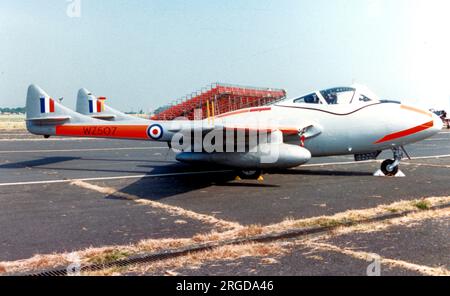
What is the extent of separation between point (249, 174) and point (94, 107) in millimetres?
9604

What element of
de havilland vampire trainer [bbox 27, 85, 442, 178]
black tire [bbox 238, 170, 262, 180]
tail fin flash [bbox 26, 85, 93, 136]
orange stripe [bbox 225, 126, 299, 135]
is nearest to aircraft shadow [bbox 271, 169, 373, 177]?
de havilland vampire trainer [bbox 27, 85, 442, 178]

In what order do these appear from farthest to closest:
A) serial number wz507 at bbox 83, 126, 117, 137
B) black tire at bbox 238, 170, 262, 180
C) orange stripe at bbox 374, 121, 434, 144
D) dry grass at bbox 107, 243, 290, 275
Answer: serial number wz507 at bbox 83, 126, 117, 137, black tire at bbox 238, 170, 262, 180, orange stripe at bbox 374, 121, 434, 144, dry grass at bbox 107, 243, 290, 275

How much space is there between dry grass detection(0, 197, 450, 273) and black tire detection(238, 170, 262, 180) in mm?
4375

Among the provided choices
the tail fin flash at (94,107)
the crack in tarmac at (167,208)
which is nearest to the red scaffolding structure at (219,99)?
the tail fin flash at (94,107)

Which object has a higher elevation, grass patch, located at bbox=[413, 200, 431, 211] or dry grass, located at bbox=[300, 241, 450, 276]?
grass patch, located at bbox=[413, 200, 431, 211]

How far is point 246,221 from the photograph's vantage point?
A: 6.73 meters

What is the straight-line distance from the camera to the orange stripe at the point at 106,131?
43.0 ft

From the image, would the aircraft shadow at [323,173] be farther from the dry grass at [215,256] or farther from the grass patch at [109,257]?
the grass patch at [109,257]

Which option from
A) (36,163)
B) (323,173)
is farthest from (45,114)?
(323,173)

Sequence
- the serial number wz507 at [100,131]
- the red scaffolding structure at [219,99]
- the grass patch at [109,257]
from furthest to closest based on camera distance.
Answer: the red scaffolding structure at [219,99] < the serial number wz507 at [100,131] < the grass patch at [109,257]

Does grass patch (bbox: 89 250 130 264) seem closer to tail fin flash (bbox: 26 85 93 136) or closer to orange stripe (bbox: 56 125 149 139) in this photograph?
orange stripe (bbox: 56 125 149 139)

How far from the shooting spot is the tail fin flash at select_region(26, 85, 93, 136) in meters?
14.2

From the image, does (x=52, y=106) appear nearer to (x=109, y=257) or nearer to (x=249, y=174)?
(x=249, y=174)

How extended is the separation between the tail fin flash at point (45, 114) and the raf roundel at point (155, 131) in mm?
2656
